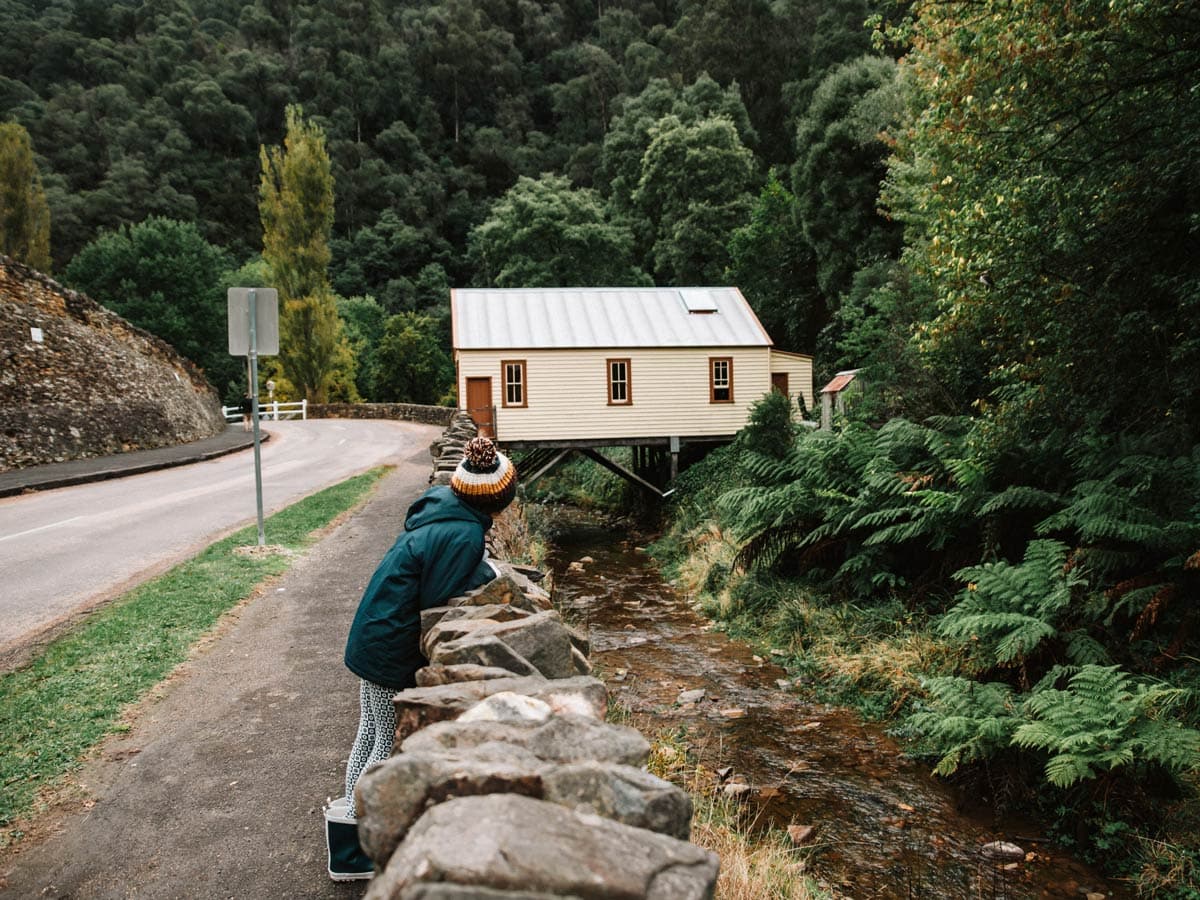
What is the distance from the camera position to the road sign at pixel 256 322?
10312 mm

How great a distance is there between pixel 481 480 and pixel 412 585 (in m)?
0.56

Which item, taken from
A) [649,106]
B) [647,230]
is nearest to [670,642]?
[647,230]

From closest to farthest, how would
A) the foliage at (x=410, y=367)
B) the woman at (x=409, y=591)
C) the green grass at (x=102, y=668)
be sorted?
the woman at (x=409, y=591) < the green grass at (x=102, y=668) < the foliage at (x=410, y=367)

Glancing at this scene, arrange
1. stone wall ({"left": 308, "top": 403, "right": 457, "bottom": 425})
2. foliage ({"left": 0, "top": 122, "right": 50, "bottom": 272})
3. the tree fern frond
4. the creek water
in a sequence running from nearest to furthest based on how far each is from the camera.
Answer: the creek water < the tree fern frond < foliage ({"left": 0, "top": 122, "right": 50, "bottom": 272}) < stone wall ({"left": 308, "top": 403, "right": 457, "bottom": 425})

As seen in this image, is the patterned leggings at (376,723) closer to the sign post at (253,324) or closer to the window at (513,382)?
the sign post at (253,324)

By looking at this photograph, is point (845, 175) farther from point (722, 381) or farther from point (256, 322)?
point (256, 322)

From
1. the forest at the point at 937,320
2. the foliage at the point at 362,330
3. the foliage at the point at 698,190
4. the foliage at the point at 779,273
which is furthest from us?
the foliage at the point at 362,330

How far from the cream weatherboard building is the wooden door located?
0.03 m

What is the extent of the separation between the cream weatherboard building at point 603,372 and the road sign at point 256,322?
13.2 meters

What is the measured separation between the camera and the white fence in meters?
40.4

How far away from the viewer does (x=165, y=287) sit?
46.8 m

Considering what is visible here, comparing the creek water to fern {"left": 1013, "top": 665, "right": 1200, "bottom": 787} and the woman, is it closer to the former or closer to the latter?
fern {"left": 1013, "top": 665, "right": 1200, "bottom": 787}

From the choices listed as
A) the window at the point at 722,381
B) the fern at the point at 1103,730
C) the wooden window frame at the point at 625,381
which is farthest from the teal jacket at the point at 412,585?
the window at the point at 722,381

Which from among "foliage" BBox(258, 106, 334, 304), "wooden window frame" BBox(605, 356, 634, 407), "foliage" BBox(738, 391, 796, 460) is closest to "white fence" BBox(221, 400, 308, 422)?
"foliage" BBox(258, 106, 334, 304)
